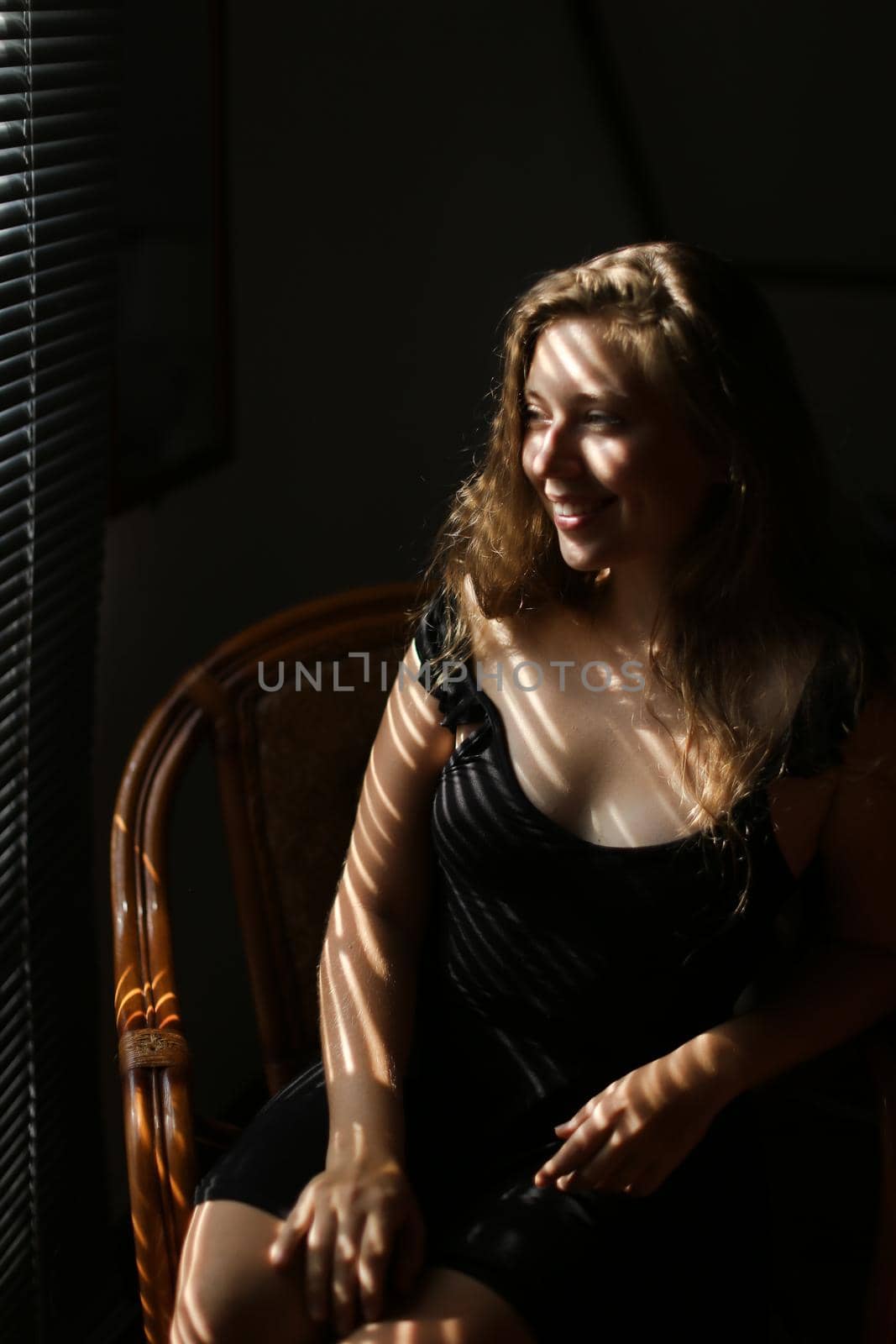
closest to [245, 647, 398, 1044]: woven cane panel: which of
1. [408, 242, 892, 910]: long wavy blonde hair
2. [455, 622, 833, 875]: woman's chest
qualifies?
[455, 622, 833, 875]: woman's chest

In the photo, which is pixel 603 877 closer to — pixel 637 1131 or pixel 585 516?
pixel 637 1131

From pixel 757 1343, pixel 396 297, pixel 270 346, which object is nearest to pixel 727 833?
pixel 757 1343

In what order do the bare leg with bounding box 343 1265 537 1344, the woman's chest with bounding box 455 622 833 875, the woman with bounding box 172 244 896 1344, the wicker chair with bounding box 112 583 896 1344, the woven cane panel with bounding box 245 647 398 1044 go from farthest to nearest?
the woven cane panel with bounding box 245 647 398 1044, the wicker chair with bounding box 112 583 896 1344, the woman's chest with bounding box 455 622 833 875, the woman with bounding box 172 244 896 1344, the bare leg with bounding box 343 1265 537 1344

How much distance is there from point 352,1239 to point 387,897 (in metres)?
0.38

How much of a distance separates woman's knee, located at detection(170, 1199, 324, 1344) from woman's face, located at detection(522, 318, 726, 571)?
690 mm

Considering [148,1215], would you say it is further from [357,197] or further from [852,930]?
[357,197]

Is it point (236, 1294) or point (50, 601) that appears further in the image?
point (50, 601)

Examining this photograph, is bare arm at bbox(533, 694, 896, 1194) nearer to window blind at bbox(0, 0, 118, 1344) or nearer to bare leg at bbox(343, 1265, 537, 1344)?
bare leg at bbox(343, 1265, 537, 1344)

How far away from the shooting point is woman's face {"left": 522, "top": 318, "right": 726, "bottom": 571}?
1.23 meters

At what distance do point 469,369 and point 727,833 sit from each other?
1452mm

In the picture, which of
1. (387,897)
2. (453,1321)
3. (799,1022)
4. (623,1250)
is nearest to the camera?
(453,1321)

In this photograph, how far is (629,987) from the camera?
1.32 m

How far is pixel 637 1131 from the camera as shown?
1206mm

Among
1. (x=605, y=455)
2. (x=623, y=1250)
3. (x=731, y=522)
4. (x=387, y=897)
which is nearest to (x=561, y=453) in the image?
(x=605, y=455)
